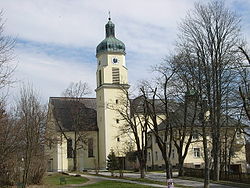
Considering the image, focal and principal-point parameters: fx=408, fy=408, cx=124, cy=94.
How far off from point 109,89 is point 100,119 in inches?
213

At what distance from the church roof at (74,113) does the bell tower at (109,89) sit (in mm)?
2108

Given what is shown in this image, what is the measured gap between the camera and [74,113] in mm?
61188

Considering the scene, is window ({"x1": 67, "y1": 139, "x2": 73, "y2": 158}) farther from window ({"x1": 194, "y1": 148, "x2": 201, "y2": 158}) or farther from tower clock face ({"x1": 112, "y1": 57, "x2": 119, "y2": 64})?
window ({"x1": 194, "y1": 148, "x2": 201, "y2": 158})

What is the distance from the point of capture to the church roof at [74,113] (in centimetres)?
6169

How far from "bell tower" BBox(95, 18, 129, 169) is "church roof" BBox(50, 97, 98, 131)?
6.91 ft

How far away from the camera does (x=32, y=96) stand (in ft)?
95.3

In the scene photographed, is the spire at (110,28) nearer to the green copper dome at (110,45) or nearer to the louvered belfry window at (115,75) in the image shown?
the green copper dome at (110,45)

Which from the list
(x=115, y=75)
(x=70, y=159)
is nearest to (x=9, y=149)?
(x=70, y=159)

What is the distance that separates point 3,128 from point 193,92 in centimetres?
1279

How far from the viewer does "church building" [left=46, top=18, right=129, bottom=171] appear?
214 feet

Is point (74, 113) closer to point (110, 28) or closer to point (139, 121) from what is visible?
point (110, 28)

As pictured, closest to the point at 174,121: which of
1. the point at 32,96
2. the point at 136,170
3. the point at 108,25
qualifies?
the point at 32,96

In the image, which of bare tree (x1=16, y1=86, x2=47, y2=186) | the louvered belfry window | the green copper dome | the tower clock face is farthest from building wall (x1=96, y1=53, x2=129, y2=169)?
bare tree (x1=16, y1=86, x2=47, y2=186)

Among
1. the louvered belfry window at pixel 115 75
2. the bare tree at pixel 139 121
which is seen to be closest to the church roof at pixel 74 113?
the louvered belfry window at pixel 115 75
